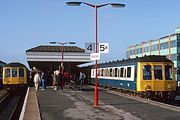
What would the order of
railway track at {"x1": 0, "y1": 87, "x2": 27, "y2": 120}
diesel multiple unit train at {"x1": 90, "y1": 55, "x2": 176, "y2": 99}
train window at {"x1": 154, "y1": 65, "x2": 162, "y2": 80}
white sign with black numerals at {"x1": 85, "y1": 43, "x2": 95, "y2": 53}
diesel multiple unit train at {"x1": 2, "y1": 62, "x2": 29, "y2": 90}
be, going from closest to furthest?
white sign with black numerals at {"x1": 85, "y1": 43, "x2": 95, "y2": 53}, railway track at {"x1": 0, "y1": 87, "x2": 27, "y2": 120}, diesel multiple unit train at {"x1": 90, "y1": 55, "x2": 176, "y2": 99}, train window at {"x1": 154, "y1": 65, "x2": 162, "y2": 80}, diesel multiple unit train at {"x1": 2, "y1": 62, "x2": 29, "y2": 90}

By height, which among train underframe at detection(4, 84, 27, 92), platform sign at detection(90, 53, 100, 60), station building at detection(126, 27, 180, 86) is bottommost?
train underframe at detection(4, 84, 27, 92)

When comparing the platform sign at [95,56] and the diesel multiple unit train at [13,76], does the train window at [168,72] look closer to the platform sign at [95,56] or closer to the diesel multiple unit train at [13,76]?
the platform sign at [95,56]

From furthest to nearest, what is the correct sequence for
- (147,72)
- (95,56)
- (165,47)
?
1. (165,47)
2. (147,72)
3. (95,56)

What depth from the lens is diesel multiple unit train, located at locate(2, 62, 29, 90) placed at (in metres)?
35.8

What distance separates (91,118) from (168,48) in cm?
7092

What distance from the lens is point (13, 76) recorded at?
1410 inches

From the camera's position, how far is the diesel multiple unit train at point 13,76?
35.8m

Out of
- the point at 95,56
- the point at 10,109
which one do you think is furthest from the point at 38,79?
the point at 95,56

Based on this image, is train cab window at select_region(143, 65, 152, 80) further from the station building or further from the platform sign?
the station building

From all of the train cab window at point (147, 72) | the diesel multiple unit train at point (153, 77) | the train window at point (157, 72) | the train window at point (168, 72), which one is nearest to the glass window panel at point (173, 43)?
the diesel multiple unit train at point (153, 77)

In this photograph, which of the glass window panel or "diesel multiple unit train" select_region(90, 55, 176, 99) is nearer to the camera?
"diesel multiple unit train" select_region(90, 55, 176, 99)

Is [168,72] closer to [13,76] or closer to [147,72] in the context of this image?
[147,72]

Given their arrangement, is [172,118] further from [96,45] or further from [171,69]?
[171,69]

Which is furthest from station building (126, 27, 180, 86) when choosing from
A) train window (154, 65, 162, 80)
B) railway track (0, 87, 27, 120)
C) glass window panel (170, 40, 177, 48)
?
train window (154, 65, 162, 80)
